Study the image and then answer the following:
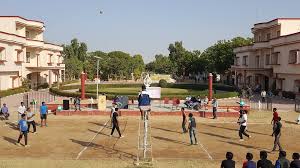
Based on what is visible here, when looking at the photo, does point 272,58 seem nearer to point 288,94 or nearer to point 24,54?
point 288,94

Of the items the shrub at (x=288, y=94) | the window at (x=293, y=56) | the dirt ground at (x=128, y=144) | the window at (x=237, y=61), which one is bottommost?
the dirt ground at (x=128, y=144)

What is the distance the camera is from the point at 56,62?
6444 centimetres

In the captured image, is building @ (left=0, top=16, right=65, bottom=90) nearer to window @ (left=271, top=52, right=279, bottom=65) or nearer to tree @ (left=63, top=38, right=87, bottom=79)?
tree @ (left=63, top=38, right=87, bottom=79)

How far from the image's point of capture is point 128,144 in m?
17.8

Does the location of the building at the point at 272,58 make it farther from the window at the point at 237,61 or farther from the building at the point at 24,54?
the building at the point at 24,54

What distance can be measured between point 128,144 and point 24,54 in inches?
1509

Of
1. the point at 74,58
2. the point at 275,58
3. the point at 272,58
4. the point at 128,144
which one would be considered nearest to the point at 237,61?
the point at 272,58

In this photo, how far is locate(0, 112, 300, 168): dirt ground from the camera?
1462 cm

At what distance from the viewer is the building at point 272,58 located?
4212 cm

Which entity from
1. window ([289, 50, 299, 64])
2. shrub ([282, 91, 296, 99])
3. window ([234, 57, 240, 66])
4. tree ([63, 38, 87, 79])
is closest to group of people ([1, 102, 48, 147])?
shrub ([282, 91, 296, 99])

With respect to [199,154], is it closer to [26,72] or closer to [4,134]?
[4,134]

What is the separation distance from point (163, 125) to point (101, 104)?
288 inches

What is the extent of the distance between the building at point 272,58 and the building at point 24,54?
33463 millimetres

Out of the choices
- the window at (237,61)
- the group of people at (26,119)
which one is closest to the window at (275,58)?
the window at (237,61)
